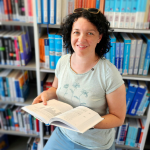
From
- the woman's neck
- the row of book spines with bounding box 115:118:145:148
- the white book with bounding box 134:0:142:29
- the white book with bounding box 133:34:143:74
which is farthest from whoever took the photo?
the row of book spines with bounding box 115:118:145:148

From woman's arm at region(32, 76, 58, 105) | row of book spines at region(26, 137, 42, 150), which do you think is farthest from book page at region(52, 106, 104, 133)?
row of book spines at region(26, 137, 42, 150)

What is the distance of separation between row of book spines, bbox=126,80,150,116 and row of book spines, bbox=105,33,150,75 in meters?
0.12

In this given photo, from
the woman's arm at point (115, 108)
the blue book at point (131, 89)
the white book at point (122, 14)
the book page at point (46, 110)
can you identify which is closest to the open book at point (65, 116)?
the book page at point (46, 110)

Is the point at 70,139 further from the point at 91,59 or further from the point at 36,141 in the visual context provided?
the point at 36,141

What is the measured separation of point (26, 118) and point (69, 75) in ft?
3.01

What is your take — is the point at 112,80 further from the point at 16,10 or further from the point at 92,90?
the point at 16,10

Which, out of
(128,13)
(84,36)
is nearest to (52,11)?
(84,36)

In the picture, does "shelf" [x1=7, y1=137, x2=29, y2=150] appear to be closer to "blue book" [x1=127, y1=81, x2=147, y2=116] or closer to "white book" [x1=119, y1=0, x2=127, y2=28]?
"blue book" [x1=127, y1=81, x2=147, y2=116]

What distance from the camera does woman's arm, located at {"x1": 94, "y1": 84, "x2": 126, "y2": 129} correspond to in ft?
3.36

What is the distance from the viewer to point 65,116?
885 millimetres

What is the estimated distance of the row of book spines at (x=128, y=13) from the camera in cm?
125

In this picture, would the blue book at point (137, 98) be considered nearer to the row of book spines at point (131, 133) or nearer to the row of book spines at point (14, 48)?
the row of book spines at point (131, 133)

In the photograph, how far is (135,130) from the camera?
168cm

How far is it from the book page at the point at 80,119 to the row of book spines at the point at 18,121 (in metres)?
0.98
